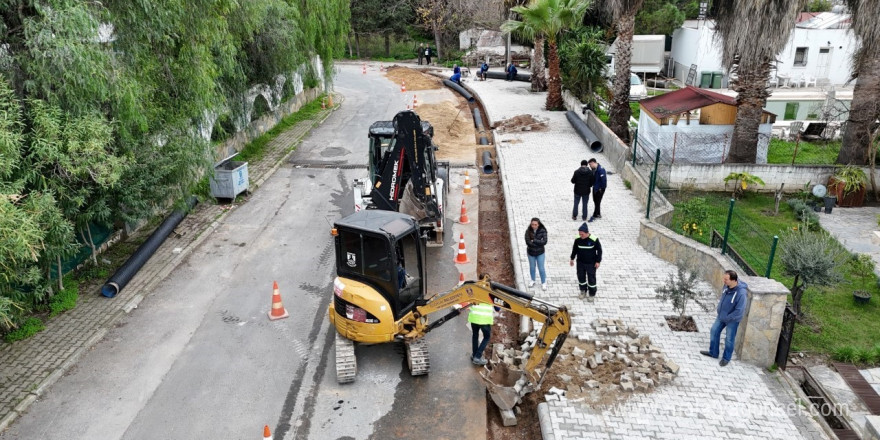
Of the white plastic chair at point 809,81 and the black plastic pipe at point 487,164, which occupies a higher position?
the white plastic chair at point 809,81

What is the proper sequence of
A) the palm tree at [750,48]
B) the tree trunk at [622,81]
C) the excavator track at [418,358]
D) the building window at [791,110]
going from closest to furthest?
the excavator track at [418,358]
the palm tree at [750,48]
the tree trunk at [622,81]
the building window at [791,110]

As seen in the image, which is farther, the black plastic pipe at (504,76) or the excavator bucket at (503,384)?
the black plastic pipe at (504,76)

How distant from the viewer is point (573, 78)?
25625mm

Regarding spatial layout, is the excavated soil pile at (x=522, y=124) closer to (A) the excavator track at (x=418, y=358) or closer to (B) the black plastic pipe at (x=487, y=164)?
(B) the black plastic pipe at (x=487, y=164)

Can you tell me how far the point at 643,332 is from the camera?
Result: 9.90m

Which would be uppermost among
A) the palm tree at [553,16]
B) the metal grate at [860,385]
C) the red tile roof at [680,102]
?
the palm tree at [553,16]

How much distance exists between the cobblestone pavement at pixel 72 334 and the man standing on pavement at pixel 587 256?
7834 millimetres

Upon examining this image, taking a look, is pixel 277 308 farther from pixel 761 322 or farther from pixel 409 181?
pixel 761 322

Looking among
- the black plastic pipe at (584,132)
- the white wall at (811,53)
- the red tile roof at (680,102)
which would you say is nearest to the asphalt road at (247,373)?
the red tile roof at (680,102)

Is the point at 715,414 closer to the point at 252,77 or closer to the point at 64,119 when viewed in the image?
the point at 64,119

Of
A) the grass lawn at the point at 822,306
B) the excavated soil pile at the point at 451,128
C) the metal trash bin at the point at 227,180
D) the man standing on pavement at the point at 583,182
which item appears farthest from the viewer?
the excavated soil pile at the point at 451,128

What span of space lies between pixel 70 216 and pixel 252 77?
11.4 m

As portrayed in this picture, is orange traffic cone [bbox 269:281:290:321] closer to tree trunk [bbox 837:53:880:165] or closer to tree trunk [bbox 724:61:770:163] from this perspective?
tree trunk [bbox 724:61:770:163]

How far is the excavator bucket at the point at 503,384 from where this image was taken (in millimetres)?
8367
